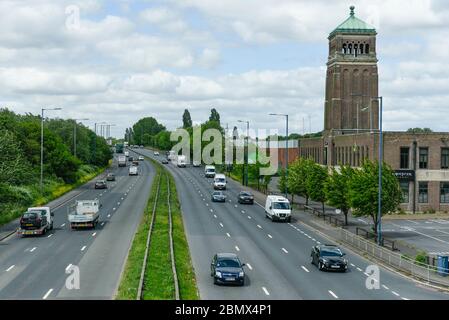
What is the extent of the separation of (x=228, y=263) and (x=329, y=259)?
6.92 m

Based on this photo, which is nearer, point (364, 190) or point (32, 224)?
point (32, 224)

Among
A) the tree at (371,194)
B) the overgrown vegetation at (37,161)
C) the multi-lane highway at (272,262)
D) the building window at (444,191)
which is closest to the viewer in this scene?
the multi-lane highway at (272,262)

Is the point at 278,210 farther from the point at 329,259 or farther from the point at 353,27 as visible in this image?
the point at 353,27

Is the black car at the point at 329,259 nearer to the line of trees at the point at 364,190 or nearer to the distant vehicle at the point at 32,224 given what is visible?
the line of trees at the point at 364,190

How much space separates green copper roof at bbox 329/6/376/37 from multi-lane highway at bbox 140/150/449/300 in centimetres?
4092

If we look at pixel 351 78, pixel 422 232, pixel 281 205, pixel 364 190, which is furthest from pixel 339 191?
pixel 351 78

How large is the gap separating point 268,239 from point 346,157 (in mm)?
41463

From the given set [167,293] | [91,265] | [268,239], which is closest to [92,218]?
[268,239]

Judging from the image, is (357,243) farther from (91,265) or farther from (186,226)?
(91,265)

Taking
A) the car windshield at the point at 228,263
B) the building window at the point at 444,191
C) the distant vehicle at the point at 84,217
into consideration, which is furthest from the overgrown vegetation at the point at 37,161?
the building window at the point at 444,191

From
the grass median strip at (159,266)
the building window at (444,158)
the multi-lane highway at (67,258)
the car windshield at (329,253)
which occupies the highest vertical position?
the building window at (444,158)

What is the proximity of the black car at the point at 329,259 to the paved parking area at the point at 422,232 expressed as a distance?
1057 cm

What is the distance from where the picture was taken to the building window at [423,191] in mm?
78875

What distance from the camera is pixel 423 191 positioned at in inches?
3110
